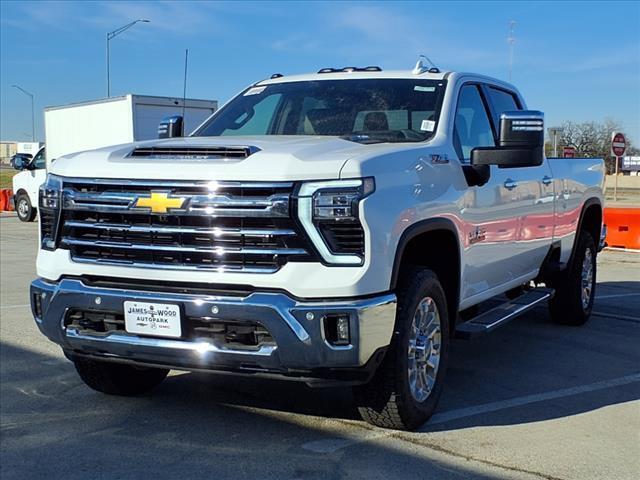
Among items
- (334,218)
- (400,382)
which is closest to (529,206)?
(400,382)

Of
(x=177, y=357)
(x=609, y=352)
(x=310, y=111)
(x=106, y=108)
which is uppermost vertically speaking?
(x=106, y=108)

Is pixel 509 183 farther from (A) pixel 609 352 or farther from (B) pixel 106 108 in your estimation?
(B) pixel 106 108

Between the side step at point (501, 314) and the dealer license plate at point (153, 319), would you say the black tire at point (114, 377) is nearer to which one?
the dealer license plate at point (153, 319)

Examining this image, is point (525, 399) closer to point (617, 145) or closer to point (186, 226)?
point (186, 226)

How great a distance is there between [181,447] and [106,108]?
56.9 feet

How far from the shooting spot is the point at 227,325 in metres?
3.78

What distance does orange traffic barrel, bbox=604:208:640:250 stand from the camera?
→ 14227 millimetres

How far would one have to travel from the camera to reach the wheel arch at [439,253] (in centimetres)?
421

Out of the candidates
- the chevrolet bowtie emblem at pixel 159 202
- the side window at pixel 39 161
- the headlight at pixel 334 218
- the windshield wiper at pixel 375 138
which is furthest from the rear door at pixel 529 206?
the side window at pixel 39 161

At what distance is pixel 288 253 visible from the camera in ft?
12.1

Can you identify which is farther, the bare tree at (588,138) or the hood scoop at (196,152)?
the bare tree at (588,138)

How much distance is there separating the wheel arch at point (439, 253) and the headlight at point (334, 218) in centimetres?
40

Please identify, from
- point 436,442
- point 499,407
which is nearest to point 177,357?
point 436,442

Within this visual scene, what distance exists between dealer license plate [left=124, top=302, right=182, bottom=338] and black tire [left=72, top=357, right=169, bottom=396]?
33.7 inches
